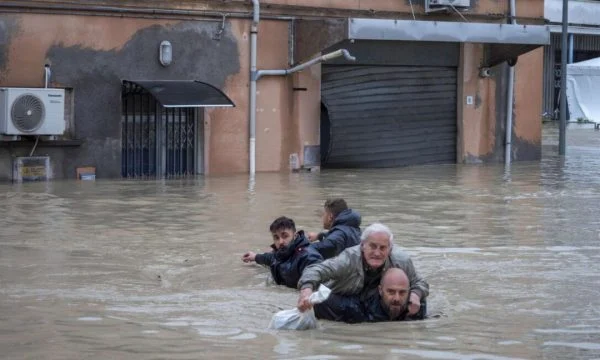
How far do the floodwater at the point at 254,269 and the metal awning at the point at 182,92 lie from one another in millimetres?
1425

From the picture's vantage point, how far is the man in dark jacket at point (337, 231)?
11008 mm

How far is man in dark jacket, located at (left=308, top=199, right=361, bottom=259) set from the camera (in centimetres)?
1101

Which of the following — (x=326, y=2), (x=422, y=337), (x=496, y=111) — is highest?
(x=326, y=2)

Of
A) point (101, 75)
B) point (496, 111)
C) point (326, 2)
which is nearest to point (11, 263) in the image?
point (101, 75)

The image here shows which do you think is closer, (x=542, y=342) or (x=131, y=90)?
(x=542, y=342)

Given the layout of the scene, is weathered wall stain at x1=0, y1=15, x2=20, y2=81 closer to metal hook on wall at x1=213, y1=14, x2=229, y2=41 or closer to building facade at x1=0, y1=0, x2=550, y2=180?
building facade at x1=0, y1=0, x2=550, y2=180

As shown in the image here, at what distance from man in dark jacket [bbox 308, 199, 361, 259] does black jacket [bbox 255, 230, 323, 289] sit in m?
0.11

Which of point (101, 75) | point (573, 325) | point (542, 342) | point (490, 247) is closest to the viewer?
point (542, 342)

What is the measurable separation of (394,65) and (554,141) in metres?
12.2

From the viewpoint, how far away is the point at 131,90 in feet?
73.7

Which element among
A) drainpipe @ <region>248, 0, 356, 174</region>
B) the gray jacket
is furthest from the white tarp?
the gray jacket

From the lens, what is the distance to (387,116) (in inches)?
1043

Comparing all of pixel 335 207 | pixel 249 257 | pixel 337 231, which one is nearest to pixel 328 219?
pixel 335 207

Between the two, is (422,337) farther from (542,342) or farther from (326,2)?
(326,2)
